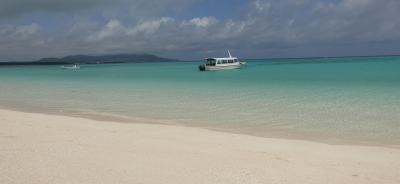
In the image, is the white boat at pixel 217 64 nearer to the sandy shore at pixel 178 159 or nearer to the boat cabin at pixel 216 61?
the boat cabin at pixel 216 61

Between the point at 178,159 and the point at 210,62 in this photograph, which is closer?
the point at 178,159

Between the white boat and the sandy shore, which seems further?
the white boat

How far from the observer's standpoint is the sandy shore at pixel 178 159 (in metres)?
5.88

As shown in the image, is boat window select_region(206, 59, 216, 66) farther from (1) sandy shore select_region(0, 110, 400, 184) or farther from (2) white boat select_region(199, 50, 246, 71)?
(1) sandy shore select_region(0, 110, 400, 184)

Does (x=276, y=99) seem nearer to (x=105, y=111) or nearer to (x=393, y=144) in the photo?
(x=105, y=111)

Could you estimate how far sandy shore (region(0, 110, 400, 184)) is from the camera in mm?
5883

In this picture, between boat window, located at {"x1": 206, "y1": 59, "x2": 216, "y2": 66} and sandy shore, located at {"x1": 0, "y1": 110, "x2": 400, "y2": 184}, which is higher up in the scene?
boat window, located at {"x1": 206, "y1": 59, "x2": 216, "y2": 66}

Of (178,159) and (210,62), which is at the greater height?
(210,62)

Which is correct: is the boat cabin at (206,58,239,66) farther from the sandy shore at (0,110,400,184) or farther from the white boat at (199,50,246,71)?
the sandy shore at (0,110,400,184)

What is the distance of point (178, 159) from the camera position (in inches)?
275

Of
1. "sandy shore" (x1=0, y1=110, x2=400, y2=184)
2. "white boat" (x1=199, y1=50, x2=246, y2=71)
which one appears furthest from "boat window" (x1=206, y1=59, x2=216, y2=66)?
"sandy shore" (x1=0, y1=110, x2=400, y2=184)

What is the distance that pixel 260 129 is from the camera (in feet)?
37.3

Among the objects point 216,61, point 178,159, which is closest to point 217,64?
point 216,61

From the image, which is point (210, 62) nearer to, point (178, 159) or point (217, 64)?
point (217, 64)
